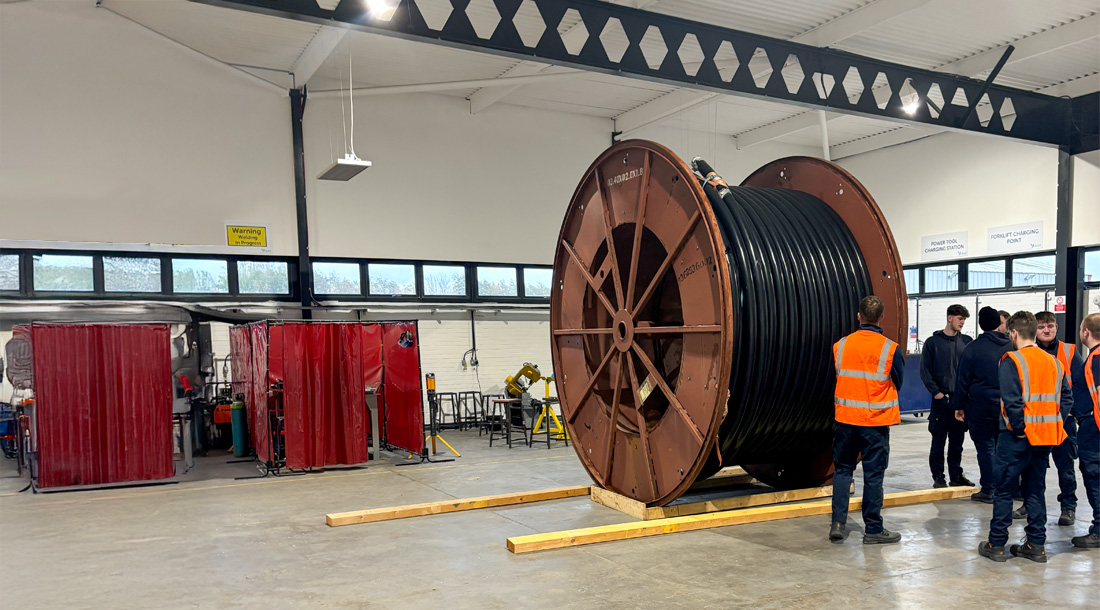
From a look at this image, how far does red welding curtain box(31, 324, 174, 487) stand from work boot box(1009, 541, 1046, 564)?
8914mm

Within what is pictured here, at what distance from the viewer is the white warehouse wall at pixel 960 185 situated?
14.0 meters

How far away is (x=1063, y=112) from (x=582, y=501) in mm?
10332

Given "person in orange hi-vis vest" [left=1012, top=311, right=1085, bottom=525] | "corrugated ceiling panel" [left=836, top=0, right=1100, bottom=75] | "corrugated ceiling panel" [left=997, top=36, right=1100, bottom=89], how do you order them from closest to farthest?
"person in orange hi-vis vest" [left=1012, top=311, right=1085, bottom=525] < "corrugated ceiling panel" [left=836, top=0, right=1100, bottom=75] < "corrugated ceiling panel" [left=997, top=36, right=1100, bottom=89]

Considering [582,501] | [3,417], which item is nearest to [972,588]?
[582,501]

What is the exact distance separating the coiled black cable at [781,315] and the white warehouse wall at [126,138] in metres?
9.06

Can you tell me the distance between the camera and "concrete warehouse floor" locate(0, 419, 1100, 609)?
4637mm

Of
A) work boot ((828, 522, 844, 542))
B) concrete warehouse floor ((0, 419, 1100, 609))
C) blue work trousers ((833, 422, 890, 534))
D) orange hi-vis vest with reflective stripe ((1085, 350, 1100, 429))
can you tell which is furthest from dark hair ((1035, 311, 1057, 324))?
work boot ((828, 522, 844, 542))

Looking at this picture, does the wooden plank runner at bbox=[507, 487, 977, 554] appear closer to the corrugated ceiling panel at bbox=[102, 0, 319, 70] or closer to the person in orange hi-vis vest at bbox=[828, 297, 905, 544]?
the person in orange hi-vis vest at bbox=[828, 297, 905, 544]

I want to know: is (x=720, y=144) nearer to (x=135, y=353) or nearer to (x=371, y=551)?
(x=135, y=353)

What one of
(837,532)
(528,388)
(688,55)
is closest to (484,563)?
(837,532)

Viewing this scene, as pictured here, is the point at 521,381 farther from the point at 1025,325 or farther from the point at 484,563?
the point at 1025,325

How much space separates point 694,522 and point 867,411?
5.21ft

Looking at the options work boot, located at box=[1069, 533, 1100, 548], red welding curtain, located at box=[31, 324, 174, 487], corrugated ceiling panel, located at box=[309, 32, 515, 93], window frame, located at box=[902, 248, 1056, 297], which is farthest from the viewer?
Result: window frame, located at box=[902, 248, 1056, 297]

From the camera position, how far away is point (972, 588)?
15.0ft
